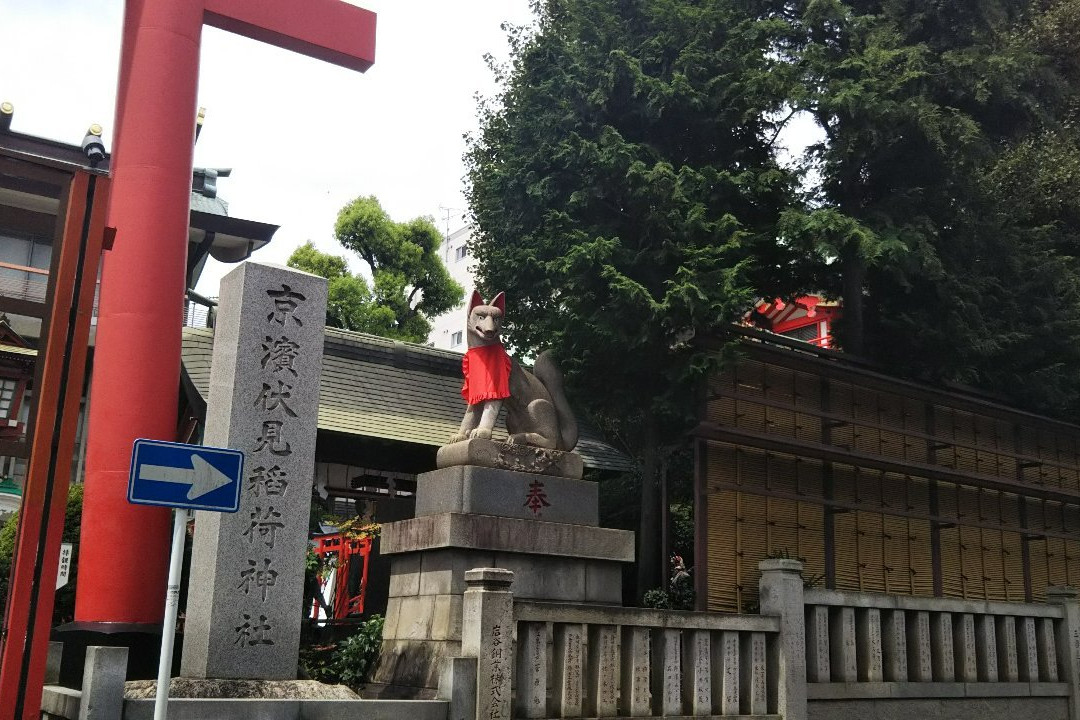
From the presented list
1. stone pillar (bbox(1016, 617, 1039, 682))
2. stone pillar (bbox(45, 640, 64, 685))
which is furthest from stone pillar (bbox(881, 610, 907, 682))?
stone pillar (bbox(45, 640, 64, 685))

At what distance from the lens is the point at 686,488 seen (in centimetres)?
1947

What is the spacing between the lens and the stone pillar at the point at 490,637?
9.01 meters

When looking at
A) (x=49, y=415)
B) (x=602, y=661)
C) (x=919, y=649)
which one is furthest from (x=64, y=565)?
(x=919, y=649)

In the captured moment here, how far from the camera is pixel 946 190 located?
55.1 feet

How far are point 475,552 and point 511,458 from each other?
1.13 meters

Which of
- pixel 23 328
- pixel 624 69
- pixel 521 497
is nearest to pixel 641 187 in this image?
pixel 624 69

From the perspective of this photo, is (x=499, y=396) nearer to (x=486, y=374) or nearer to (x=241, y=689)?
(x=486, y=374)

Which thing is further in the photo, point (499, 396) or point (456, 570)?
point (499, 396)

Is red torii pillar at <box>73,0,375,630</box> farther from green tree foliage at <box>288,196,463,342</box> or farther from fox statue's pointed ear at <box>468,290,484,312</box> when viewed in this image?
green tree foliage at <box>288,196,463,342</box>

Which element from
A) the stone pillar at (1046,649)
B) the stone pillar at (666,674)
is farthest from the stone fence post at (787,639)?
the stone pillar at (1046,649)

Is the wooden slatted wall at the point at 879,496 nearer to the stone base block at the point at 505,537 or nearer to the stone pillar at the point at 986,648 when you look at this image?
the stone pillar at the point at 986,648

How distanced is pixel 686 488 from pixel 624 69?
787cm

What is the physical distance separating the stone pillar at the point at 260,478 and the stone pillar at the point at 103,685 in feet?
4.15

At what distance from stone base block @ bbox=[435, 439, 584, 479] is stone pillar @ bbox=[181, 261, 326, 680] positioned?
1.85 meters
